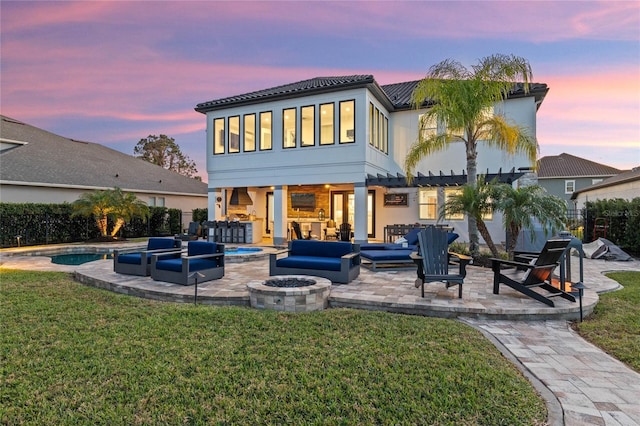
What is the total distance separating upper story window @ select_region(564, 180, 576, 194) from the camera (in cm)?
3278

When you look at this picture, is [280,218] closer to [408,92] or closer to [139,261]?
[139,261]

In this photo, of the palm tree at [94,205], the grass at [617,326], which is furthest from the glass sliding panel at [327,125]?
the palm tree at [94,205]

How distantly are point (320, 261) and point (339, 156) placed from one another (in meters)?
7.55

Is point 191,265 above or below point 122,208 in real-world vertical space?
below

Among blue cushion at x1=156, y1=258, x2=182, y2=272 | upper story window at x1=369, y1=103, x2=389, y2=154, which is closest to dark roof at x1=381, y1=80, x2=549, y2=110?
upper story window at x1=369, y1=103, x2=389, y2=154

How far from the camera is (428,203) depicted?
1581 centimetres

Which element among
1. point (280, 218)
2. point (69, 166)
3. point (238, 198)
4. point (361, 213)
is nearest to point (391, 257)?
point (361, 213)

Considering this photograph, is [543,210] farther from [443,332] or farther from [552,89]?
[552,89]

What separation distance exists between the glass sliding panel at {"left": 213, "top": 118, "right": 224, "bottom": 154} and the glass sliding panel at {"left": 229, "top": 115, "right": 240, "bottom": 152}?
0.51 metres

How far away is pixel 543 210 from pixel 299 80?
606 inches

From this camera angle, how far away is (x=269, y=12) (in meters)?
12.5

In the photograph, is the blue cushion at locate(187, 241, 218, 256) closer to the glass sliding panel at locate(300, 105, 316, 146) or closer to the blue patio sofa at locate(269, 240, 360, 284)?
the blue patio sofa at locate(269, 240, 360, 284)

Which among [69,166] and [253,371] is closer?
[253,371]

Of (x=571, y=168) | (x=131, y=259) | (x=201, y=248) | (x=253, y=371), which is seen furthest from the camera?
(x=571, y=168)
